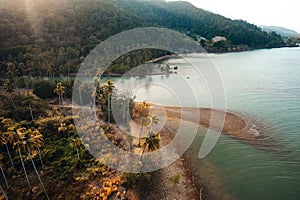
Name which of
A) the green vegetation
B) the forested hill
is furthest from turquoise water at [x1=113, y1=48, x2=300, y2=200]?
the forested hill

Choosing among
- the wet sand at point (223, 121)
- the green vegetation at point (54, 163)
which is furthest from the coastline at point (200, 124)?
the green vegetation at point (54, 163)

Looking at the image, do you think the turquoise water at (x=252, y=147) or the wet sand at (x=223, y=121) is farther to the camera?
the wet sand at (x=223, y=121)

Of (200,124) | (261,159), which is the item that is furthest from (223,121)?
(261,159)

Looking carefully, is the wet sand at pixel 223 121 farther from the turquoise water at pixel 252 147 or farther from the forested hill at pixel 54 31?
the forested hill at pixel 54 31

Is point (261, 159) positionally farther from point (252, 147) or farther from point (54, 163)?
point (54, 163)

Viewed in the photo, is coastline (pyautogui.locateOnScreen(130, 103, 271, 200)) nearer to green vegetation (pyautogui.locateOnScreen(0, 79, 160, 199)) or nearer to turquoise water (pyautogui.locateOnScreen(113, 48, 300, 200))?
turquoise water (pyautogui.locateOnScreen(113, 48, 300, 200))

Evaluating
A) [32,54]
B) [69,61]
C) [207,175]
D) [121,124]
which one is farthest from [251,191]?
[32,54]

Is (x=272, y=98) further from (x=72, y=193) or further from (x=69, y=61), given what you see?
(x=69, y=61)

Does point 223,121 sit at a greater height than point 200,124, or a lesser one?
greater

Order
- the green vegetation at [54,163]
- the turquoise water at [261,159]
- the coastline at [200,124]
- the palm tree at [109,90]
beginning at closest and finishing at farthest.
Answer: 1. the green vegetation at [54,163]
2. the coastline at [200,124]
3. the turquoise water at [261,159]
4. the palm tree at [109,90]
